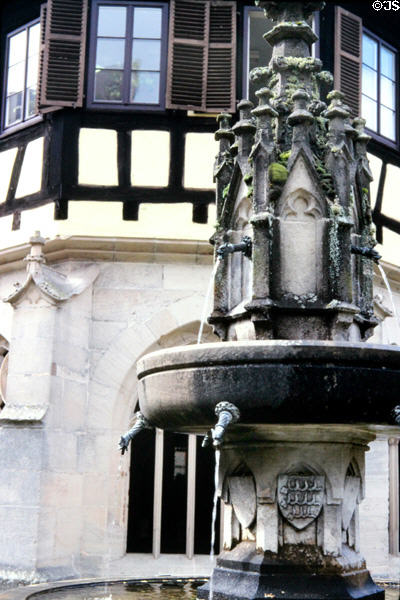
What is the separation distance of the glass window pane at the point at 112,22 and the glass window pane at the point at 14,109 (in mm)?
1366

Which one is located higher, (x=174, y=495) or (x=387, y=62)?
(x=387, y=62)

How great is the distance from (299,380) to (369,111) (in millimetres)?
8660

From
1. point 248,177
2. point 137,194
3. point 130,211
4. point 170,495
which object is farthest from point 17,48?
point 248,177

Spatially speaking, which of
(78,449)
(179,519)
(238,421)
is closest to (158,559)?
(179,519)

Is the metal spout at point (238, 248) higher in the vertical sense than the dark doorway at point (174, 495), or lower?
higher

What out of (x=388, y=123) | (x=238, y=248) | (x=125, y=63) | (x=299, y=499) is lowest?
(x=299, y=499)

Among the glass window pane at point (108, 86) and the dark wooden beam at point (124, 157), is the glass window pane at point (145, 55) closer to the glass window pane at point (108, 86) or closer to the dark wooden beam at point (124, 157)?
Result: the glass window pane at point (108, 86)

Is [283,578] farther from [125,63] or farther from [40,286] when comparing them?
[125,63]

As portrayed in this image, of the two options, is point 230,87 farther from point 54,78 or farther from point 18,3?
point 18,3

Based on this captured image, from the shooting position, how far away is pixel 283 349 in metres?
3.66

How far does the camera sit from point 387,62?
479 inches

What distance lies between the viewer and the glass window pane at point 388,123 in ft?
38.6

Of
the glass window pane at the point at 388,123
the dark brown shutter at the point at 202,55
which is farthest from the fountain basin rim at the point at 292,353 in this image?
the glass window pane at the point at 388,123

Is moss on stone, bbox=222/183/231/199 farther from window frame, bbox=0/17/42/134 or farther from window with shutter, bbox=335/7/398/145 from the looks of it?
window with shutter, bbox=335/7/398/145
